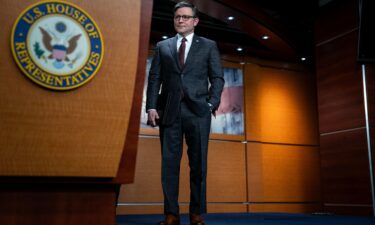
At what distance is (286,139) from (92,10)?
228 inches

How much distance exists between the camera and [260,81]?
22.3 feet

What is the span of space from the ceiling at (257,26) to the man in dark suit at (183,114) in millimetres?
2600

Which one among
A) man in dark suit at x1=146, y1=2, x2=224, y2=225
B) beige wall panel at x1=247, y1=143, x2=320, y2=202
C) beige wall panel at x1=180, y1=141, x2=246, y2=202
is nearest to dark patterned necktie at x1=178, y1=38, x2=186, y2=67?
man in dark suit at x1=146, y1=2, x2=224, y2=225

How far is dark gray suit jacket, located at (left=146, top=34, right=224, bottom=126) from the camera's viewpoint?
2.38 m

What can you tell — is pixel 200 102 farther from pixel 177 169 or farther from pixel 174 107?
pixel 177 169

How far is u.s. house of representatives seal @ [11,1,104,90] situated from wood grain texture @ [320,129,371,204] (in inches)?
172

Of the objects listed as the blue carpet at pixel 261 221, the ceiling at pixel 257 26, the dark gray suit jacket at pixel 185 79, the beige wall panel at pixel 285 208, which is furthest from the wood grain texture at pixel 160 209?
the dark gray suit jacket at pixel 185 79

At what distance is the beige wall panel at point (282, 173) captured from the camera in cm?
643

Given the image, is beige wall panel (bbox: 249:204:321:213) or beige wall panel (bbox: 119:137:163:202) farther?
beige wall panel (bbox: 249:204:321:213)

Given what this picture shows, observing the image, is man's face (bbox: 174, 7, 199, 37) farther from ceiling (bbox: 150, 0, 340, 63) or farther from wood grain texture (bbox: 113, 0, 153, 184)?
ceiling (bbox: 150, 0, 340, 63)

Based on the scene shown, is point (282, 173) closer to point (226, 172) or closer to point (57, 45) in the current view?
point (226, 172)

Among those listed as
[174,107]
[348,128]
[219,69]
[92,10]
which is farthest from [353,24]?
[92,10]

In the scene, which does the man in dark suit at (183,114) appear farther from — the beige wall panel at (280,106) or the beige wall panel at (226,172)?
the beige wall panel at (280,106)

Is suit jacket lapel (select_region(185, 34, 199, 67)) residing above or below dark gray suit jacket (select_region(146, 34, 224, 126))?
above
